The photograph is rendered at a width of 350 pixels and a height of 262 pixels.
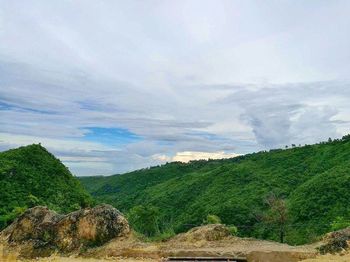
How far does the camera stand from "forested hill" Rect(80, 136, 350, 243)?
43.1m

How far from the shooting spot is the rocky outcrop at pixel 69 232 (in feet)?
62.7

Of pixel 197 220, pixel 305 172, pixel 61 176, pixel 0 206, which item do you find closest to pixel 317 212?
pixel 197 220

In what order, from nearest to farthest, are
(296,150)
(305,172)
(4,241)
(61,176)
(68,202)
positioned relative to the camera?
(4,241) → (68,202) → (61,176) → (305,172) → (296,150)

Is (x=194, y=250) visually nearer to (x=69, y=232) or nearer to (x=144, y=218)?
(x=69, y=232)

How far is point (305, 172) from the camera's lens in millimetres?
64062

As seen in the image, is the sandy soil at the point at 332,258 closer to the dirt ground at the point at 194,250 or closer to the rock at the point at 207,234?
the dirt ground at the point at 194,250

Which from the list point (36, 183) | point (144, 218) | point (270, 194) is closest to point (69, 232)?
point (144, 218)

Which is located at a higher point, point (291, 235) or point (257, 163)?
point (257, 163)

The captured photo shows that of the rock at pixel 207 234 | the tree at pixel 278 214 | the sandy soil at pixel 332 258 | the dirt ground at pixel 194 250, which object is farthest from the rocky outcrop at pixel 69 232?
the tree at pixel 278 214

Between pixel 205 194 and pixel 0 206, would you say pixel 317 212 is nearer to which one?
pixel 205 194

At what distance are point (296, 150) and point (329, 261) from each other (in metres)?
62.9

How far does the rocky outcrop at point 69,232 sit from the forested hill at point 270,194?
60.9ft

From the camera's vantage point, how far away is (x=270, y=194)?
50.7m

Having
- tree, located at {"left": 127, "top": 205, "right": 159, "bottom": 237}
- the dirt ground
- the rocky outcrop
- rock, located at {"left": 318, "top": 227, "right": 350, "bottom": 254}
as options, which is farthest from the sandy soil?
tree, located at {"left": 127, "top": 205, "right": 159, "bottom": 237}
